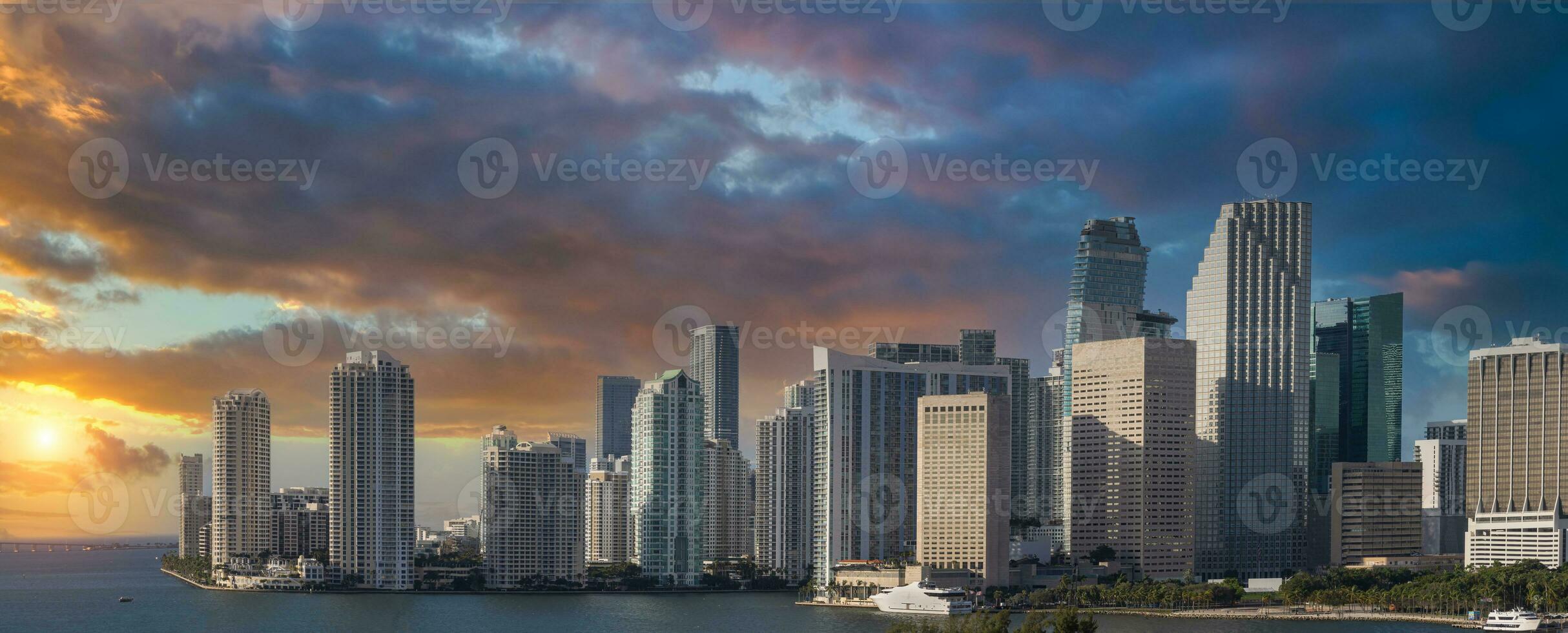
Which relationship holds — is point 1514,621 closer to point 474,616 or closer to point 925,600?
point 925,600

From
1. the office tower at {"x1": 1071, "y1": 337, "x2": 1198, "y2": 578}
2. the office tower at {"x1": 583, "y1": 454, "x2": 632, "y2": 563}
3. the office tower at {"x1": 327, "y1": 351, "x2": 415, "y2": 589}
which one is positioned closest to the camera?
the office tower at {"x1": 1071, "y1": 337, "x2": 1198, "y2": 578}

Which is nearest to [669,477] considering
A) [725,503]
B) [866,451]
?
[725,503]

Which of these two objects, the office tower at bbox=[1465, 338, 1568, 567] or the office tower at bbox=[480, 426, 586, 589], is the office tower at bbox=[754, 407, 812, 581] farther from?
the office tower at bbox=[1465, 338, 1568, 567]

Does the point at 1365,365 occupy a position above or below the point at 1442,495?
above

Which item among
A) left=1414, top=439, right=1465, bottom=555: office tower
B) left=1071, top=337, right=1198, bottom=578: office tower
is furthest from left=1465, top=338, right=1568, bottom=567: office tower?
left=1071, top=337, right=1198, bottom=578: office tower

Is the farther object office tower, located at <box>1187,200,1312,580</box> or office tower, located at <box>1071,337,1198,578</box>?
office tower, located at <box>1187,200,1312,580</box>

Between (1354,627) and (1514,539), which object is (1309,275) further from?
(1354,627)
